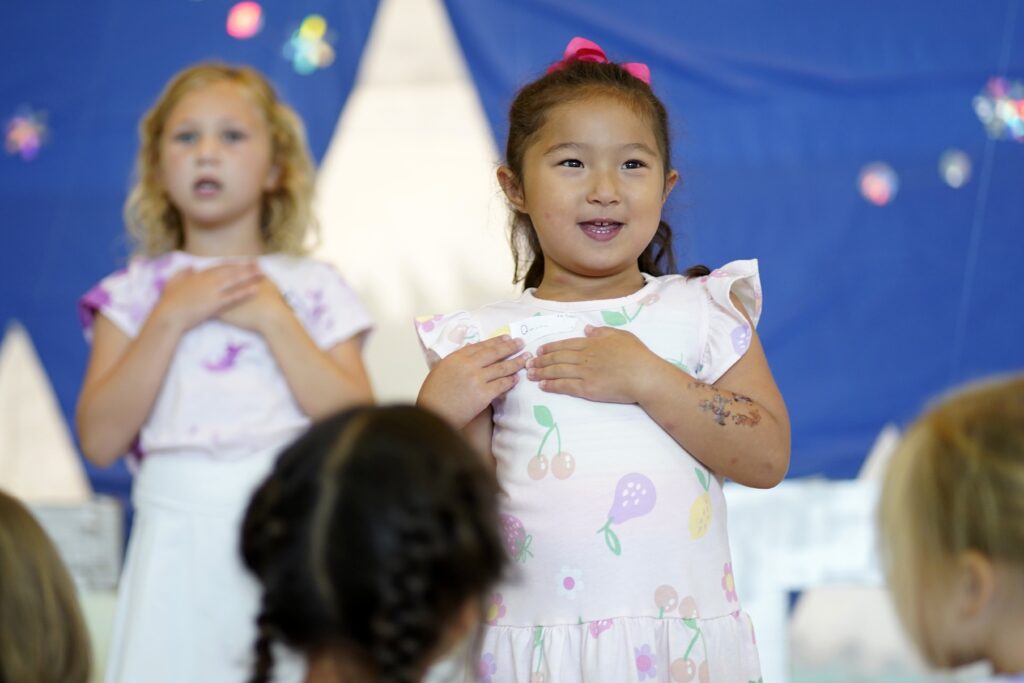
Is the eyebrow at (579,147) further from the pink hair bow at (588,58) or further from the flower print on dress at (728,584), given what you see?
the flower print on dress at (728,584)

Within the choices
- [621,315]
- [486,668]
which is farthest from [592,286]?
[486,668]

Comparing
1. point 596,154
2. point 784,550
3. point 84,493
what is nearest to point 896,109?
point 784,550

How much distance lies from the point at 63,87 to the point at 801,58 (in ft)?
5.58

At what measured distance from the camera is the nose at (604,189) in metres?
1.70

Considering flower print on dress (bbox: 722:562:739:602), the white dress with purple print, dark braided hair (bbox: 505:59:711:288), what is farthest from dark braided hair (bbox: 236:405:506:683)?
the white dress with purple print

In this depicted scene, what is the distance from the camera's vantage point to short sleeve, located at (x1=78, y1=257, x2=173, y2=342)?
2.17 meters

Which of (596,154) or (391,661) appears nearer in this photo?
(391,661)

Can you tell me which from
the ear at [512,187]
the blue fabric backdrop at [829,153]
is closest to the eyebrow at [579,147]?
the ear at [512,187]

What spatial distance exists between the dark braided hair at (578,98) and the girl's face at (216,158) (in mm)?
514

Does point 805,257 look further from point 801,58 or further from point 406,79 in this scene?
point 406,79

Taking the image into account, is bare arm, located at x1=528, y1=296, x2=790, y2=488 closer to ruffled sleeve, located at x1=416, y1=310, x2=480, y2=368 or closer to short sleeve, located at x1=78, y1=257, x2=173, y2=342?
ruffled sleeve, located at x1=416, y1=310, x2=480, y2=368

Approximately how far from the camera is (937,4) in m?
3.04

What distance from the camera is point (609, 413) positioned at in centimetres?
167

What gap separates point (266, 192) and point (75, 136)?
107 cm
